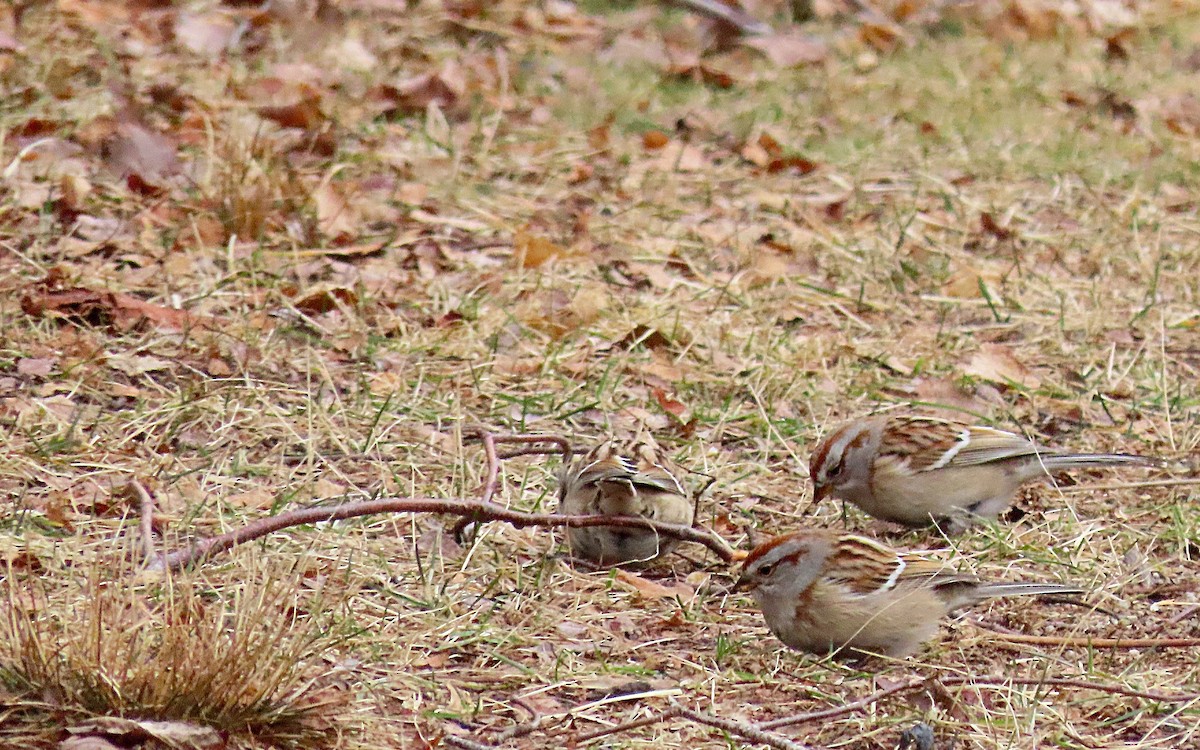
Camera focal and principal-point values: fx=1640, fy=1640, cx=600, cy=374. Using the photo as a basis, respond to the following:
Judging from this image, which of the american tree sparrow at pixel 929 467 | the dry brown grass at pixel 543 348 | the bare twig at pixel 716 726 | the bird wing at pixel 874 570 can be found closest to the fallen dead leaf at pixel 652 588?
the dry brown grass at pixel 543 348

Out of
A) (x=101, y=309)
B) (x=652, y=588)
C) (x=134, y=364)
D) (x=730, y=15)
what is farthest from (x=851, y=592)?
(x=730, y=15)

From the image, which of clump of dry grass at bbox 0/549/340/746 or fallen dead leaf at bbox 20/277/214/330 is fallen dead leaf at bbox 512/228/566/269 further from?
clump of dry grass at bbox 0/549/340/746

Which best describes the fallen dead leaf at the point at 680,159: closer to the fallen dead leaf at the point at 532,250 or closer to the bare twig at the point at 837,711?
the fallen dead leaf at the point at 532,250

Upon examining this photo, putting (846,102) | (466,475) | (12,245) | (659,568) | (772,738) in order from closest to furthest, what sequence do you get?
(772,738)
(659,568)
(466,475)
(12,245)
(846,102)

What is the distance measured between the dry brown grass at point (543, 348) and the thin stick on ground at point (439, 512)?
9 centimetres

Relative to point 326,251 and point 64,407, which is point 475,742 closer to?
point 64,407

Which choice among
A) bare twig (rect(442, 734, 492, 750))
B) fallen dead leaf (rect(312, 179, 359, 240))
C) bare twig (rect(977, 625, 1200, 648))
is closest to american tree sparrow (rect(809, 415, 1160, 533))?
bare twig (rect(977, 625, 1200, 648))

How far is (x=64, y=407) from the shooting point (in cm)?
509

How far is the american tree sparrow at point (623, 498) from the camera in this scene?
14.2 feet

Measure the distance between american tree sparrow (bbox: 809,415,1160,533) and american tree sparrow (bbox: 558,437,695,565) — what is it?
0.53m

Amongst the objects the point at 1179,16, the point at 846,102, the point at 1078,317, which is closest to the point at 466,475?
the point at 1078,317

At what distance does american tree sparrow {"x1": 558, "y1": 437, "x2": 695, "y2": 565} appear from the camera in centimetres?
434

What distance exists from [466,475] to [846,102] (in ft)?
17.1

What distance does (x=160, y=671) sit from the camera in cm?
308
